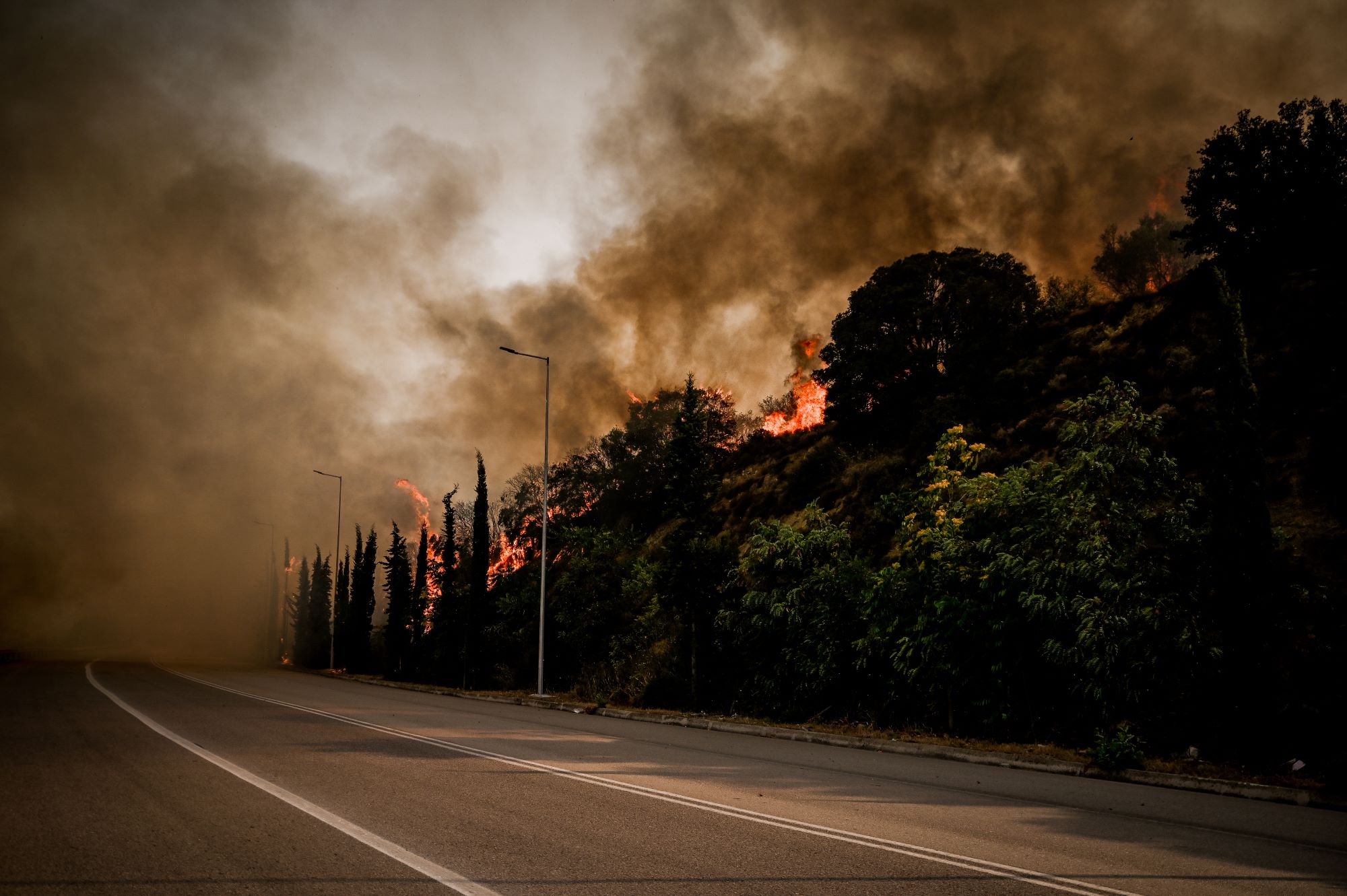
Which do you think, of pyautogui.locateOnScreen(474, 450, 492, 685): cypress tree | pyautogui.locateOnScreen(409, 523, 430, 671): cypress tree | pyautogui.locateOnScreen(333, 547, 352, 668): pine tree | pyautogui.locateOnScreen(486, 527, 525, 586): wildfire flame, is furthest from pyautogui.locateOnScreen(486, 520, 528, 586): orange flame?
pyautogui.locateOnScreen(474, 450, 492, 685): cypress tree

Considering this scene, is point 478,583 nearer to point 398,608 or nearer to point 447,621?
point 447,621

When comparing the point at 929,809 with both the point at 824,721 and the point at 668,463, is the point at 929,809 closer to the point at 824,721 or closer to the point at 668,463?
the point at 824,721

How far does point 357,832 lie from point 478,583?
32988mm

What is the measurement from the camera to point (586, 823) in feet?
21.6

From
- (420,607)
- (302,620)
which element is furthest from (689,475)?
(302,620)

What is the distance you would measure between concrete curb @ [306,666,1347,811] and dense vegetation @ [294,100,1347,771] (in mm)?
1298

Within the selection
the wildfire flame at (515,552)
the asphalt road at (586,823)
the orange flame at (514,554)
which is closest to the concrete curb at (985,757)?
the asphalt road at (586,823)

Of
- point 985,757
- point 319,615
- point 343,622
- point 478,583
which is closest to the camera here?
point 985,757

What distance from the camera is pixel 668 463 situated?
24.1 metres

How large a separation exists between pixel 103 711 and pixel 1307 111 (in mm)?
48547

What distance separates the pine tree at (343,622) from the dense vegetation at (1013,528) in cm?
252

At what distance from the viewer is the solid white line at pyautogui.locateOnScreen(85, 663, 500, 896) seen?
4.86 m

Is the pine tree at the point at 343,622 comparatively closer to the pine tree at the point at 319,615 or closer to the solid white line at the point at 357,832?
the pine tree at the point at 319,615

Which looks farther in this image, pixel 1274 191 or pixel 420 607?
pixel 420 607
